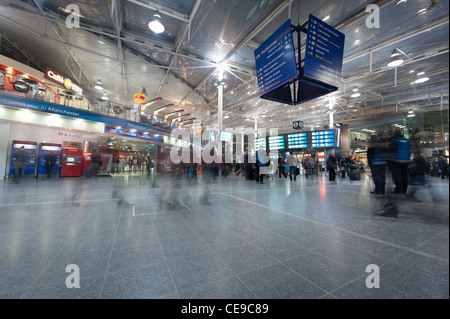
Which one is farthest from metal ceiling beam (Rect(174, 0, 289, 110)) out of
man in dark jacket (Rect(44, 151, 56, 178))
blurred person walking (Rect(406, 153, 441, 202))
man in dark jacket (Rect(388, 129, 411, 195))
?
man in dark jacket (Rect(44, 151, 56, 178))

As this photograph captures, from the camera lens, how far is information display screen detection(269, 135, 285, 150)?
→ 12915 mm

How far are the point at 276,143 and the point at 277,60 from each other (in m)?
8.54

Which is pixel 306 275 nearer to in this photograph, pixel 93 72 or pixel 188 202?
pixel 188 202

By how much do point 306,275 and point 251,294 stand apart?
1.67ft

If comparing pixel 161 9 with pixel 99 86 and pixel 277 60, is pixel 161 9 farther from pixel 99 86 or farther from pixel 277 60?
pixel 99 86

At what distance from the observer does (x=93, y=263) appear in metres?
1.68

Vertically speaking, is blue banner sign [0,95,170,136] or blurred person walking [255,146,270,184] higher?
blue banner sign [0,95,170,136]

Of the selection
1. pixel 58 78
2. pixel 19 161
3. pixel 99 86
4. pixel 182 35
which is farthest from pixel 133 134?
pixel 182 35

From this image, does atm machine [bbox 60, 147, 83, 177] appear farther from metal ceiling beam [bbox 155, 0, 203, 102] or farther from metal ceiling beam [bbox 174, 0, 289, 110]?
metal ceiling beam [bbox 174, 0, 289, 110]

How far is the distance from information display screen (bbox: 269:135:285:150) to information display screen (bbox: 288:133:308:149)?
0.55m

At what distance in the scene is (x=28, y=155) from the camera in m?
10.9

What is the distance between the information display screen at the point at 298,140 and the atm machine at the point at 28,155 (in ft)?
53.5

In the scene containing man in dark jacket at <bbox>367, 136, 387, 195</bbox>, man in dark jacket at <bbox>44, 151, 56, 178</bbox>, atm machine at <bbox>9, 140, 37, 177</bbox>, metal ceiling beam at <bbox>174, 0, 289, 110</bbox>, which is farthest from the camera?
man in dark jacket at <bbox>44, 151, 56, 178</bbox>

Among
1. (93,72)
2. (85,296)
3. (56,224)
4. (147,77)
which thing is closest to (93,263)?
(85,296)
